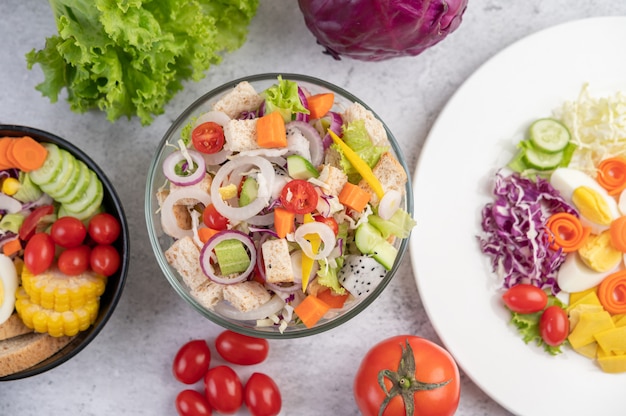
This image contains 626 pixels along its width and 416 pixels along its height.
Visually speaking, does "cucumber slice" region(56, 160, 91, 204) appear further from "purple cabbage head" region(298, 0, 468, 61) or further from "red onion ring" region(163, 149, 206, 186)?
"purple cabbage head" region(298, 0, 468, 61)

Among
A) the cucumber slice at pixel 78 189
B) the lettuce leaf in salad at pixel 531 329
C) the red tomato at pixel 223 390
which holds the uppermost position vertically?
the lettuce leaf in salad at pixel 531 329

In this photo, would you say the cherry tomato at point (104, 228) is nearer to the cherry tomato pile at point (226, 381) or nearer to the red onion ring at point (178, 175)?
the red onion ring at point (178, 175)

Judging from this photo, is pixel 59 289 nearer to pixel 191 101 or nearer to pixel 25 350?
pixel 25 350

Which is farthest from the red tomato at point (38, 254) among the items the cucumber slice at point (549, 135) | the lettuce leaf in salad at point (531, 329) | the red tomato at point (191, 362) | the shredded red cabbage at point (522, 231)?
the cucumber slice at point (549, 135)

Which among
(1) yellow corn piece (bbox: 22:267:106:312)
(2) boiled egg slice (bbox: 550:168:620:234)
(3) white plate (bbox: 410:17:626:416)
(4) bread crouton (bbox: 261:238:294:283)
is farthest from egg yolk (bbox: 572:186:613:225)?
(1) yellow corn piece (bbox: 22:267:106:312)

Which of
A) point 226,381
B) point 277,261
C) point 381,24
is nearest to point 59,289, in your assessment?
point 226,381
